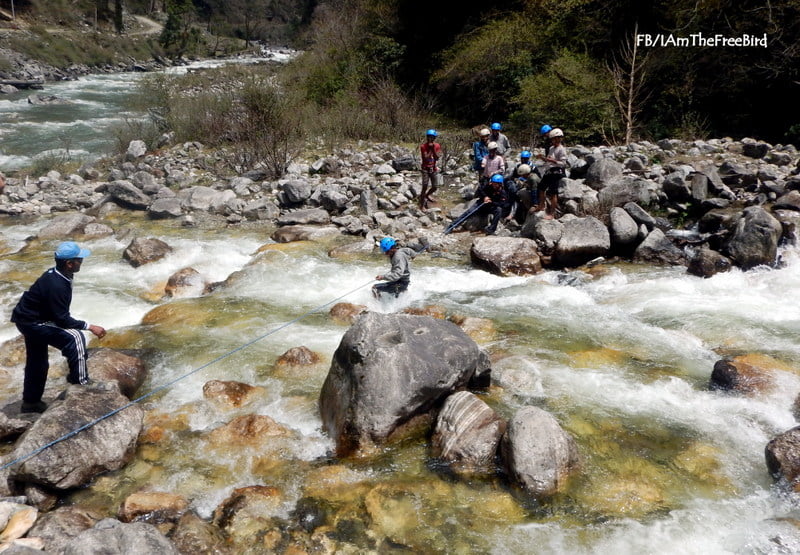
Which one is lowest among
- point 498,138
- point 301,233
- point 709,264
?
point 709,264

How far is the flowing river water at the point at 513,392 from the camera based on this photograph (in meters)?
4.19

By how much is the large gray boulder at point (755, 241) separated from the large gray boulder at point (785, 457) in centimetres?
448

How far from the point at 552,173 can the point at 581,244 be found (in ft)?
5.01

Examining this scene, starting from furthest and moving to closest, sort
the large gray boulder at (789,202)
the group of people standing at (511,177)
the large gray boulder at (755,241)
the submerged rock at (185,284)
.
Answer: the group of people standing at (511,177)
the large gray boulder at (789,202)
the submerged rock at (185,284)
the large gray boulder at (755,241)

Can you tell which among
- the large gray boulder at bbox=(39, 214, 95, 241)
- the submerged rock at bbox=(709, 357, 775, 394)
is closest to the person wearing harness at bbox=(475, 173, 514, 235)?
the submerged rock at bbox=(709, 357, 775, 394)

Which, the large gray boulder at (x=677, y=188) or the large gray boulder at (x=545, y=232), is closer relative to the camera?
the large gray boulder at (x=545, y=232)

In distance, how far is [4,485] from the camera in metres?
4.38

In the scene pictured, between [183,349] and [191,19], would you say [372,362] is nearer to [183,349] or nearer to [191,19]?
[183,349]

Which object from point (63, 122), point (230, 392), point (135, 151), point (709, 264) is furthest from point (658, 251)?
point (63, 122)

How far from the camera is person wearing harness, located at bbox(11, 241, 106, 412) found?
499 cm

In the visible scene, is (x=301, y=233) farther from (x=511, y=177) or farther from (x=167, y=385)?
(x=167, y=385)

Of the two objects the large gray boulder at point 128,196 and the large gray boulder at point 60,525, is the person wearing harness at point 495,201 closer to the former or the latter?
the large gray boulder at point 128,196

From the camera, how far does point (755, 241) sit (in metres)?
8.32

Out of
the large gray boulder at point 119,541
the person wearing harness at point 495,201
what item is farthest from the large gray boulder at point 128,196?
the large gray boulder at point 119,541
